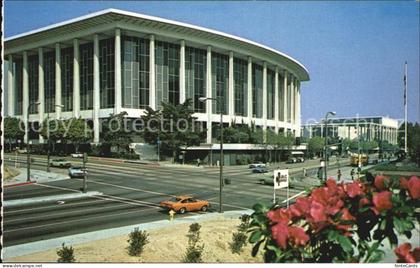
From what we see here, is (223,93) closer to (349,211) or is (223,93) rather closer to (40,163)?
(40,163)

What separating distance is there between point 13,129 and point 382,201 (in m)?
6.03

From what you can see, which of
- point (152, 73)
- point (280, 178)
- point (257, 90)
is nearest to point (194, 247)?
point (280, 178)

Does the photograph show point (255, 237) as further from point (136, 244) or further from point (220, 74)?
point (220, 74)

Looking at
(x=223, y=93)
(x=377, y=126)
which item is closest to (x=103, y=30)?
(x=223, y=93)

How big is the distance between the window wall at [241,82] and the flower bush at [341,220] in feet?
40.2

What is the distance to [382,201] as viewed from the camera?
8.27 ft

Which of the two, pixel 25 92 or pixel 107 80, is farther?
pixel 107 80

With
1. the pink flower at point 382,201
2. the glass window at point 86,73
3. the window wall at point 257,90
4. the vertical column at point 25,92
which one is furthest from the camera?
the window wall at point 257,90

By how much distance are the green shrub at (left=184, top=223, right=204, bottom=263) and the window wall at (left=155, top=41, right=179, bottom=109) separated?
8816 mm

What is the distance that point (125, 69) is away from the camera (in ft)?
84.2

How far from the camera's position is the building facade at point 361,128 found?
654cm

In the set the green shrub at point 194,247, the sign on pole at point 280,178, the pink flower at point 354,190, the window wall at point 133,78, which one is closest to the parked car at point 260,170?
the sign on pole at point 280,178

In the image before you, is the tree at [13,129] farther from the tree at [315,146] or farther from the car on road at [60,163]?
Answer: the tree at [315,146]

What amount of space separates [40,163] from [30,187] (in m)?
0.69
